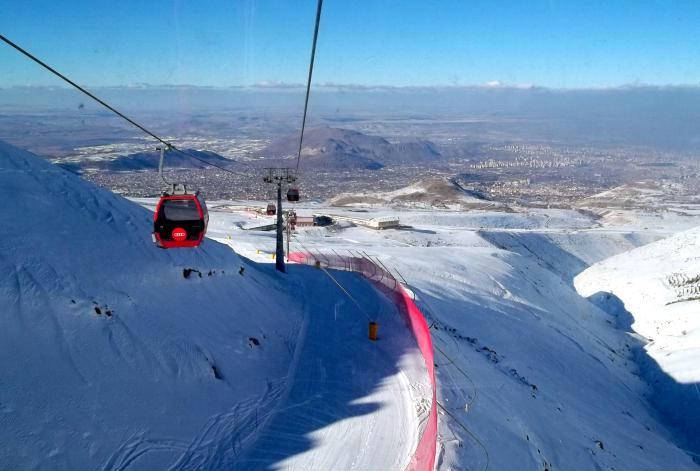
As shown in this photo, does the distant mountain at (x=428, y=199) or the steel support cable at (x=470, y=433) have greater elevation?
the steel support cable at (x=470, y=433)

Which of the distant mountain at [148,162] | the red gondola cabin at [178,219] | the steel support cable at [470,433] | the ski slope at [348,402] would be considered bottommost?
the distant mountain at [148,162]

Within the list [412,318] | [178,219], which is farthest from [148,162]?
[178,219]

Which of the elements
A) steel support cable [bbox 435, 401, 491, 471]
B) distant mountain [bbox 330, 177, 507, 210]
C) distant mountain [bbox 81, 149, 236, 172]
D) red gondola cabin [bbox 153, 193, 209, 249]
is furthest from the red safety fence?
distant mountain [bbox 81, 149, 236, 172]

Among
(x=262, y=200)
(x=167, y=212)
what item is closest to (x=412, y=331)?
(x=167, y=212)

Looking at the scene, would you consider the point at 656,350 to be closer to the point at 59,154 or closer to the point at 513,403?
the point at 513,403

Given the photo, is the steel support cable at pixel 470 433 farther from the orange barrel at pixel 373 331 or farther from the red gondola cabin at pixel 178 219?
the red gondola cabin at pixel 178 219

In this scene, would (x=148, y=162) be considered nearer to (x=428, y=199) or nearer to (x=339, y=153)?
(x=428, y=199)

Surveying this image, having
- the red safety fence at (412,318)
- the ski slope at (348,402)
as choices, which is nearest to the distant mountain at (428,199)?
the red safety fence at (412,318)
